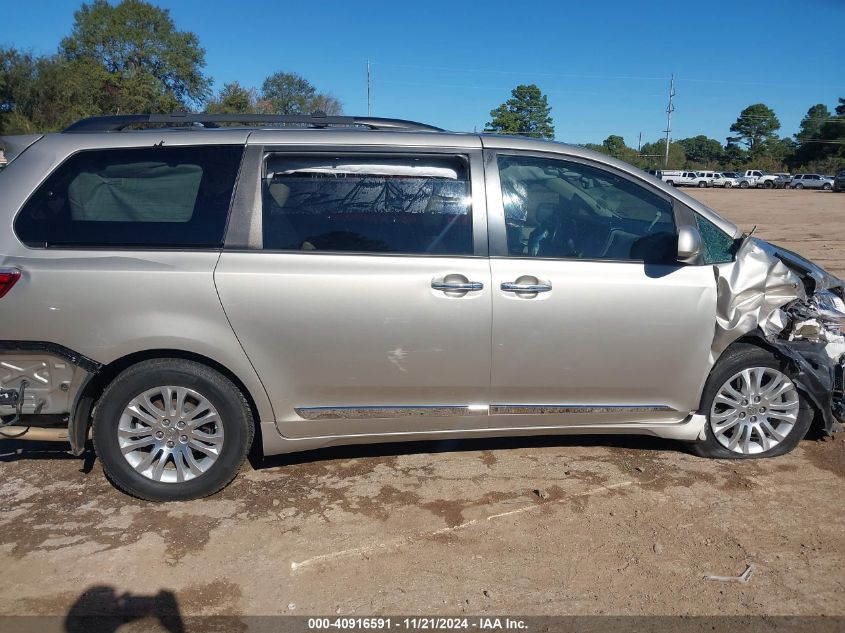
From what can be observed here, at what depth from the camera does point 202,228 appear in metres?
3.62

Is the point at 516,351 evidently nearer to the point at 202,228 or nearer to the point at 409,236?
the point at 409,236

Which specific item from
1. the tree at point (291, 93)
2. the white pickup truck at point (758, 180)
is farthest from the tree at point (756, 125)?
the tree at point (291, 93)

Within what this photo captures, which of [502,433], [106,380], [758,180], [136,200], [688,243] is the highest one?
[136,200]

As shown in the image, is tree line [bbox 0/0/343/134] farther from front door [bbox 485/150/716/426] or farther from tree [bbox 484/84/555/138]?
front door [bbox 485/150/716/426]

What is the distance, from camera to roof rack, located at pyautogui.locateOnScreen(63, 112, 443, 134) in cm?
391

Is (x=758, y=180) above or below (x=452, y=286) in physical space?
above

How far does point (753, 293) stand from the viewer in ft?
13.1

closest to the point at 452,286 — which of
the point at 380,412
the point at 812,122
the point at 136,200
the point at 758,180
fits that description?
the point at 380,412

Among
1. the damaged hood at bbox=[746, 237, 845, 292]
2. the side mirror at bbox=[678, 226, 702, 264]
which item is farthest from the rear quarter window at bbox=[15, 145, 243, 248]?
the damaged hood at bbox=[746, 237, 845, 292]

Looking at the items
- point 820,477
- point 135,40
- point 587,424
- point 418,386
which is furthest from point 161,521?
point 135,40

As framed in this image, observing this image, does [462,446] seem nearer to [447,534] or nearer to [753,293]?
[447,534]

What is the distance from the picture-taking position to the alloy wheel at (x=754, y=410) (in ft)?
13.2

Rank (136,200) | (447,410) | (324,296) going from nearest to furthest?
(324,296) → (136,200) → (447,410)

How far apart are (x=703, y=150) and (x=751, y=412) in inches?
4289
